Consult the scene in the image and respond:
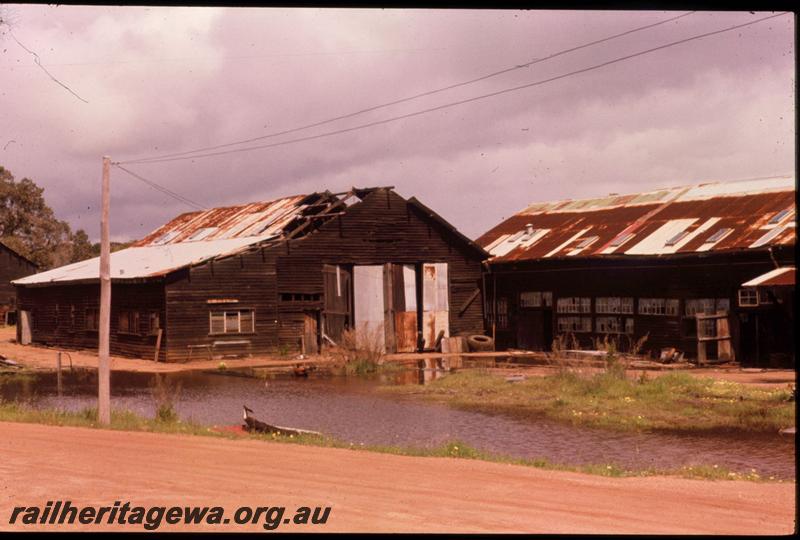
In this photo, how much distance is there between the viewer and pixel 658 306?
3616 centimetres

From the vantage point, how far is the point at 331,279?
40.9m

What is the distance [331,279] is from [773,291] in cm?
1897

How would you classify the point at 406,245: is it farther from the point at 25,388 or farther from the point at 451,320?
the point at 25,388

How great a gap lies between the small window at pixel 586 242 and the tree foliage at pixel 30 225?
5853cm

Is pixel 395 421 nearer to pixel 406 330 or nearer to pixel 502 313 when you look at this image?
pixel 406 330

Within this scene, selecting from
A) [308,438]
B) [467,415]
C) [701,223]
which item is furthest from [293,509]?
[701,223]

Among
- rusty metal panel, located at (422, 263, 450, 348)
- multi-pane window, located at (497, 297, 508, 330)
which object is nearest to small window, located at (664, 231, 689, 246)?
multi-pane window, located at (497, 297, 508, 330)

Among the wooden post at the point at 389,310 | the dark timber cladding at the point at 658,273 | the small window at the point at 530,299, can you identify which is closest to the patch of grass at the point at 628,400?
the dark timber cladding at the point at 658,273

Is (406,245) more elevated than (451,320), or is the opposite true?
(406,245)

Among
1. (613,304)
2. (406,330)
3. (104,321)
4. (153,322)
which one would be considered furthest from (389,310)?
(104,321)

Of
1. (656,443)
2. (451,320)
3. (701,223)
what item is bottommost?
(656,443)

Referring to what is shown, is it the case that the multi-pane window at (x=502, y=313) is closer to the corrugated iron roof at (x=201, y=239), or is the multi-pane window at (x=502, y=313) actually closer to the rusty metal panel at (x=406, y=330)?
the rusty metal panel at (x=406, y=330)

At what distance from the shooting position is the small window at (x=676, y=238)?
3591cm

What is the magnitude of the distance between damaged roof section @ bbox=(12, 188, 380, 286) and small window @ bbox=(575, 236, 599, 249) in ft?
32.8
